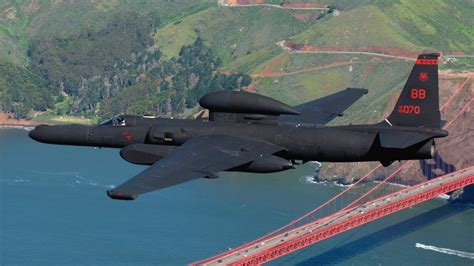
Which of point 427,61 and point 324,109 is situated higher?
point 427,61

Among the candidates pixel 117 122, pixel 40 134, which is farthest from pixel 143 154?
pixel 40 134

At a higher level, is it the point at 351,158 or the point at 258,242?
the point at 351,158

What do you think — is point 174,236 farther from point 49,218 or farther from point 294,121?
point 294,121

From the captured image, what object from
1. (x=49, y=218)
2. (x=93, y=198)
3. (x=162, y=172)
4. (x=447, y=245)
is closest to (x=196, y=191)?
(x=93, y=198)

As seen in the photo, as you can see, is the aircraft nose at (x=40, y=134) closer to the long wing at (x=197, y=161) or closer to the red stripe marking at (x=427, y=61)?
the long wing at (x=197, y=161)

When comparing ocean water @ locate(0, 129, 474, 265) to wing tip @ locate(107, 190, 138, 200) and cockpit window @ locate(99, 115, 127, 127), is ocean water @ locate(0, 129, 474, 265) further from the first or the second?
wing tip @ locate(107, 190, 138, 200)

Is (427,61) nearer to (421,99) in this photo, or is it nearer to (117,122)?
(421,99)

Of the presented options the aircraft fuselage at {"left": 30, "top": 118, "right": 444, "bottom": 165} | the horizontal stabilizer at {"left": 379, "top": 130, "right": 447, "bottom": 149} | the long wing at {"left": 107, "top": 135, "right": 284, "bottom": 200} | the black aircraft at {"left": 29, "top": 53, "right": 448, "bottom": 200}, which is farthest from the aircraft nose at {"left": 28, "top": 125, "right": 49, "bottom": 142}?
the horizontal stabilizer at {"left": 379, "top": 130, "right": 447, "bottom": 149}
